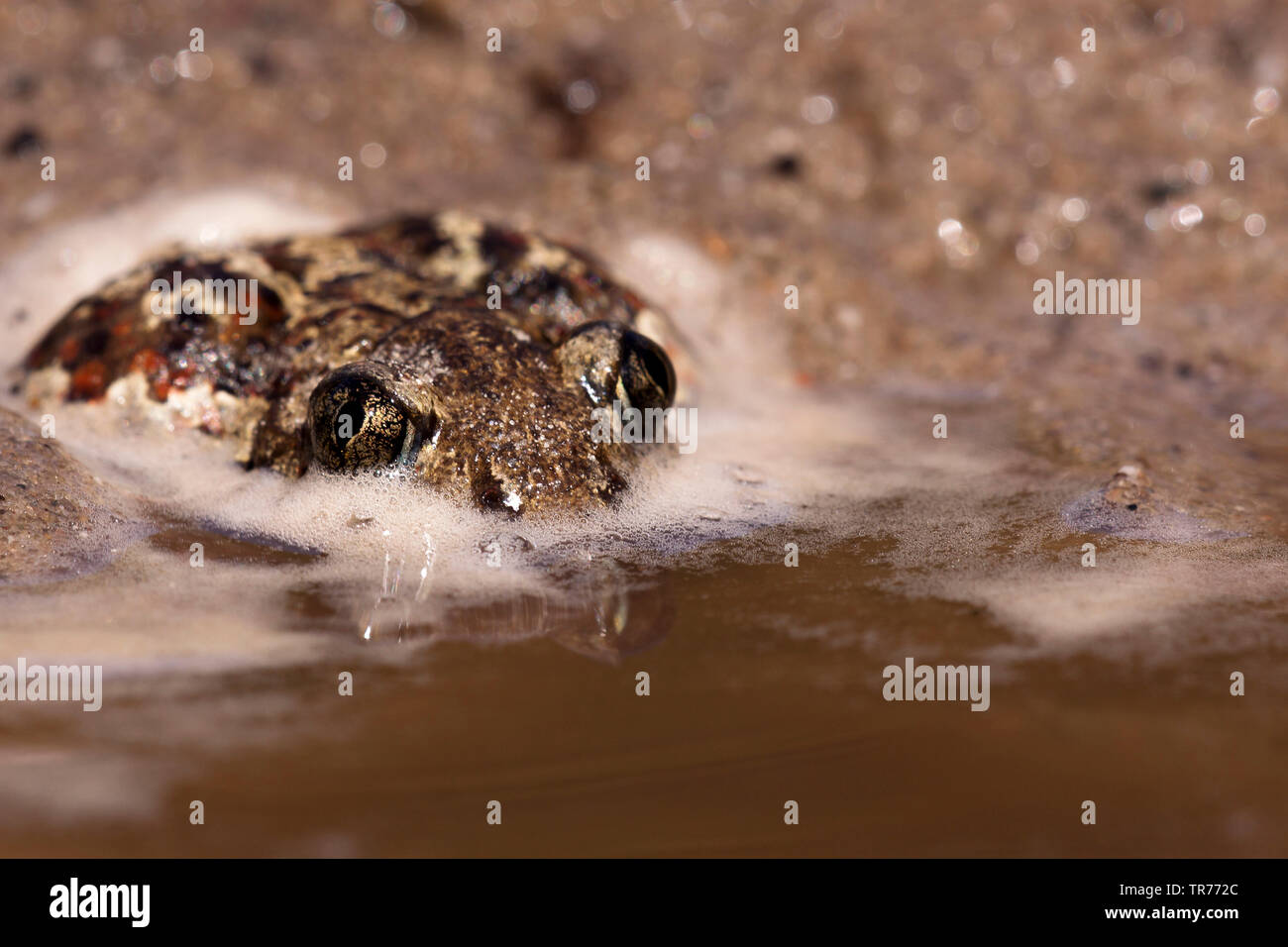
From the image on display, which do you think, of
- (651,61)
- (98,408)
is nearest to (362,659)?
(98,408)

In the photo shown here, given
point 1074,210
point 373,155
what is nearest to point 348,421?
point 373,155

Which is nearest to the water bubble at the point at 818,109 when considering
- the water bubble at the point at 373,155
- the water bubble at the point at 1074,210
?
the water bubble at the point at 1074,210

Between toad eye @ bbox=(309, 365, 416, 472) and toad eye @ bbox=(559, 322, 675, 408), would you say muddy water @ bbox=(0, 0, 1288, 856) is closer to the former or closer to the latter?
toad eye @ bbox=(309, 365, 416, 472)

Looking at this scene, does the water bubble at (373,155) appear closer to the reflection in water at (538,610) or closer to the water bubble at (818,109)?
the water bubble at (818,109)

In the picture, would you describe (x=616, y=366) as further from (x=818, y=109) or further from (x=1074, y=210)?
(x=1074, y=210)

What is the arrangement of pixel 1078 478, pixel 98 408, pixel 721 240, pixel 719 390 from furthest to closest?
pixel 721 240, pixel 719 390, pixel 98 408, pixel 1078 478

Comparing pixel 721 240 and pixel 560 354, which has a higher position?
pixel 721 240

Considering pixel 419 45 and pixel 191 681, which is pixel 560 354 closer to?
pixel 191 681

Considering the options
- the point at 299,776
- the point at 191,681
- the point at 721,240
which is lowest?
the point at 299,776
